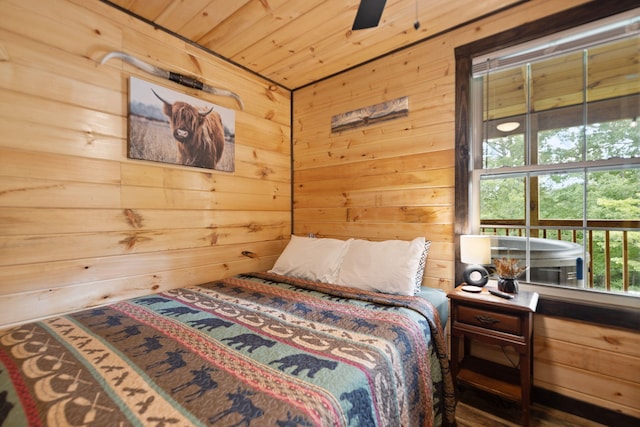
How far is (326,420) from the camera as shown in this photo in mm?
803

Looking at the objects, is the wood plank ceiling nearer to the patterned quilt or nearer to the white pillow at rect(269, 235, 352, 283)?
the white pillow at rect(269, 235, 352, 283)

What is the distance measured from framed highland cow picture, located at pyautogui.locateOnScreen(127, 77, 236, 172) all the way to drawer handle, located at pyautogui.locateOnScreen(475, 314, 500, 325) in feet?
6.79

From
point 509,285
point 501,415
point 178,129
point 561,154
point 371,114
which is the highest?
point 371,114

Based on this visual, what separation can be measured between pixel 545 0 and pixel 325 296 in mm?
2238

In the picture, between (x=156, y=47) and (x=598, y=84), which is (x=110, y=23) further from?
(x=598, y=84)

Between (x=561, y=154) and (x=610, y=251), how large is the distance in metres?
0.61

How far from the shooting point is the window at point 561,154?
161 centimetres

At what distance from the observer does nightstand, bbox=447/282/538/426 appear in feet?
4.97

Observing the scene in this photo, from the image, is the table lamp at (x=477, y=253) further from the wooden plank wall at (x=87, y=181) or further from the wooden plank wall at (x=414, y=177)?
the wooden plank wall at (x=87, y=181)

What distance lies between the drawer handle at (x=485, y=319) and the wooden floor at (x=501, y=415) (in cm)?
58

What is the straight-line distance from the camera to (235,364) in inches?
40.5

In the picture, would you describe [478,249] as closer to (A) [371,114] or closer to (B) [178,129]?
(A) [371,114]

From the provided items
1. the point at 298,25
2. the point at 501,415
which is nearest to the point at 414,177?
the point at 298,25

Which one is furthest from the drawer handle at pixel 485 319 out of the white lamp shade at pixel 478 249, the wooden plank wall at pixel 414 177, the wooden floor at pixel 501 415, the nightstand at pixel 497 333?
the wooden floor at pixel 501 415
